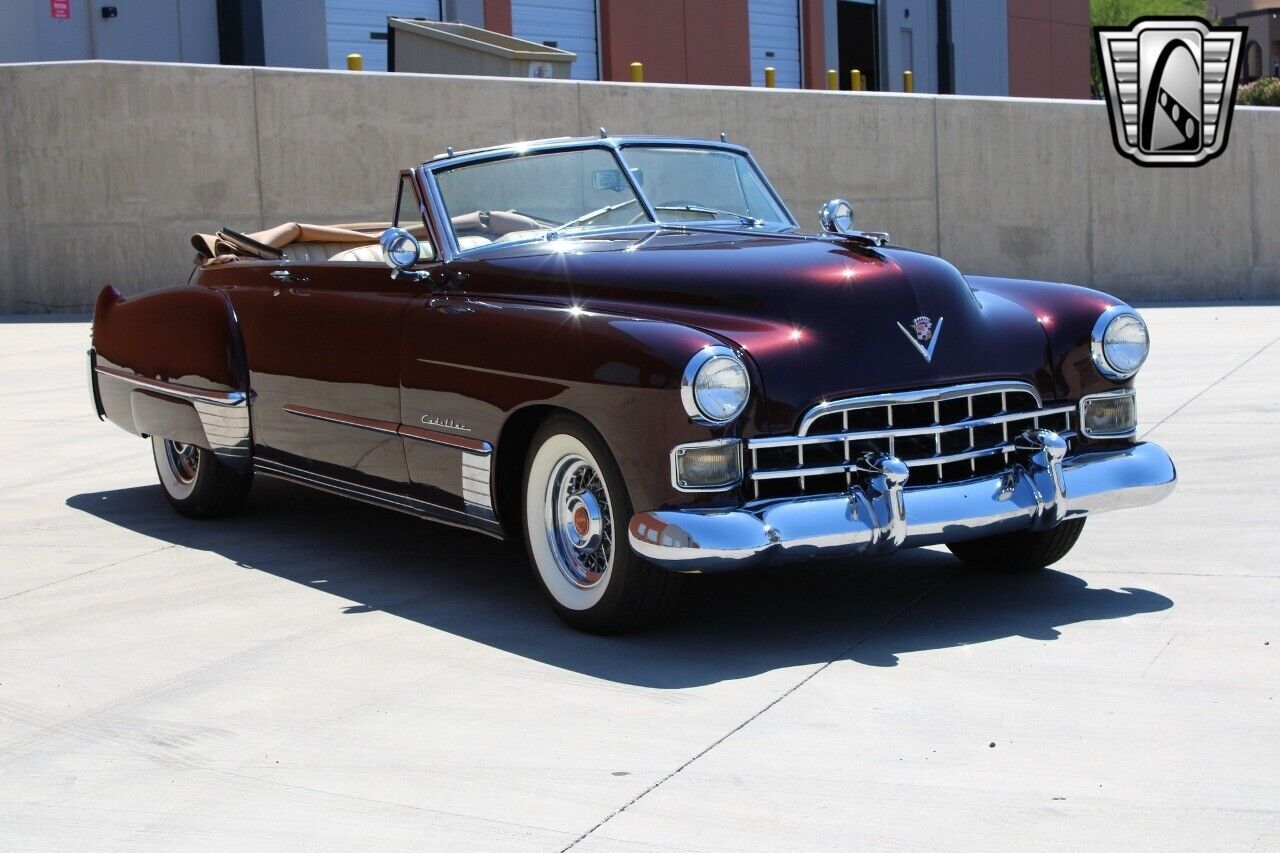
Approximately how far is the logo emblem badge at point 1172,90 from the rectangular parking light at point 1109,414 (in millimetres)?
13180

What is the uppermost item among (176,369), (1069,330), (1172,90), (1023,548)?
(1172,90)

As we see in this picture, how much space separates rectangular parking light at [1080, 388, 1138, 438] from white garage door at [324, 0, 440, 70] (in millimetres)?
17534

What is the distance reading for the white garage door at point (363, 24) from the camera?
21500mm

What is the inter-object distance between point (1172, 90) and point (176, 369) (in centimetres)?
1540

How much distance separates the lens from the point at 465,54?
17.4m

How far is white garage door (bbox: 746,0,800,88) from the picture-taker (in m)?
27.3

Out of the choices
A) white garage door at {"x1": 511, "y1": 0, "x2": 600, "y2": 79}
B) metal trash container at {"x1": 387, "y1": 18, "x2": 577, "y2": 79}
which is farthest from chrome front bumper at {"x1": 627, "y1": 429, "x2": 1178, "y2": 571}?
white garage door at {"x1": 511, "y1": 0, "x2": 600, "y2": 79}

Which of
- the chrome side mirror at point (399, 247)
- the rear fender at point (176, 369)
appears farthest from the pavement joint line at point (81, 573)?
the chrome side mirror at point (399, 247)

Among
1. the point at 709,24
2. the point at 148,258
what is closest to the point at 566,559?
the point at 148,258

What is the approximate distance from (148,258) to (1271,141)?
446 inches

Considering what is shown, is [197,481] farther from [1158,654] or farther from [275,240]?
[1158,654]

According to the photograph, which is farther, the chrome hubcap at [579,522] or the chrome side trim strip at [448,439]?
the chrome side trim strip at [448,439]

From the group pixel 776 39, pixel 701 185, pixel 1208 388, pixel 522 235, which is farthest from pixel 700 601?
pixel 776 39

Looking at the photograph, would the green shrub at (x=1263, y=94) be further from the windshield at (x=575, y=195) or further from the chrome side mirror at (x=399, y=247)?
the chrome side mirror at (x=399, y=247)
